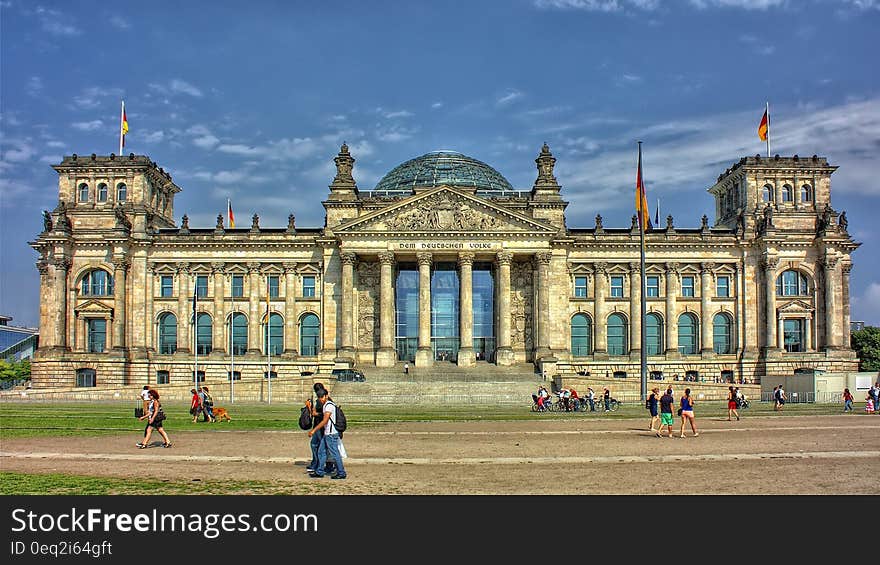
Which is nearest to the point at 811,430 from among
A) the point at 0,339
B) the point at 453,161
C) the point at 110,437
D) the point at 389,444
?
the point at 389,444

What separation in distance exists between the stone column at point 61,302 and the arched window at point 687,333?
6269cm

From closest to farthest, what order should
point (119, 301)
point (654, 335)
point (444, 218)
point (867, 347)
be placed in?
point (444, 218) → point (119, 301) → point (654, 335) → point (867, 347)

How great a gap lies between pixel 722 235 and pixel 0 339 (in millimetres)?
134116

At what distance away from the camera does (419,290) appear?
84812 millimetres

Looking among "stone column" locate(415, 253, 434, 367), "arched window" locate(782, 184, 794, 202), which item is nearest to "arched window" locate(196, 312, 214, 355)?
"stone column" locate(415, 253, 434, 367)

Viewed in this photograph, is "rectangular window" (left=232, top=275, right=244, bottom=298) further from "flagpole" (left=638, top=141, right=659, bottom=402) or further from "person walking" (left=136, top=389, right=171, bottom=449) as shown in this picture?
"person walking" (left=136, top=389, right=171, bottom=449)

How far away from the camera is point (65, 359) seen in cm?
8462

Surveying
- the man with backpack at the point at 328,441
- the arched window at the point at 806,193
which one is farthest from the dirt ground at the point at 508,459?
the arched window at the point at 806,193

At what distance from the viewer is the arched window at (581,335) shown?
8850 centimetres

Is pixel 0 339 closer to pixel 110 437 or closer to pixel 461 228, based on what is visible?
pixel 461 228

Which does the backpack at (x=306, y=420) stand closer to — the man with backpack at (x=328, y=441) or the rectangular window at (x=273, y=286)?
the man with backpack at (x=328, y=441)

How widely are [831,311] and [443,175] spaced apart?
4296 cm

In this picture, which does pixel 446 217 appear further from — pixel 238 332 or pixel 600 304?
pixel 238 332

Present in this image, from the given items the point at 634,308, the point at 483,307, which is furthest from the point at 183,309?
the point at 634,308
